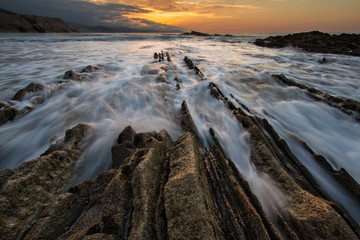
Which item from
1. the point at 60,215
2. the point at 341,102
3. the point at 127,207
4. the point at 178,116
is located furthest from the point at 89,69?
the point at 341,102

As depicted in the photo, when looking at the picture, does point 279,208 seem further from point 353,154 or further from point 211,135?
point 353,154

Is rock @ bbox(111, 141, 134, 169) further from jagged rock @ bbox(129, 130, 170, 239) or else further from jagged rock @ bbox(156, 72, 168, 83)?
jagged rock @ bbox(156, 72, 168, 83)

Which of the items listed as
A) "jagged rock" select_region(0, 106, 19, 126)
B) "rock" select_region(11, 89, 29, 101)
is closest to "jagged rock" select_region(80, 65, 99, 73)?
"rock" select_region(11, 89, 29, 101)

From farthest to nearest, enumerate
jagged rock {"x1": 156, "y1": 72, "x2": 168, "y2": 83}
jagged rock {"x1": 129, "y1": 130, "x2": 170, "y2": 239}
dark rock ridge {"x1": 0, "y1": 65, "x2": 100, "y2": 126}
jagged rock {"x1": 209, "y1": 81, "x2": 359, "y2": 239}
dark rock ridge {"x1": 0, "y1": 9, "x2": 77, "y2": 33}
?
1. dark rock ridge {"x1": 0, "y1": 9, "x2": 77, "y2": 33}
2. jagged rock {"x1": 156, "y1": 72, "x2": 168, "y2": 83}
3. dark rock ridge {"x1": 0, "y1": 65, "x2": 100, "y2": 126}
4. jagged rock {"x1": 209, "y1": 81, "x2": 359, "y2": 239}
5. jagged rock {"x1": 129, "y1": 130, "x2": 170, "y2": 239}

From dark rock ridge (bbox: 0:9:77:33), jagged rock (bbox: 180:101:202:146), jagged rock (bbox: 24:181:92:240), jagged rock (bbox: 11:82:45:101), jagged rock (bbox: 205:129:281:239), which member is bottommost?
jagged rock (bbox: 24:181:92:240)

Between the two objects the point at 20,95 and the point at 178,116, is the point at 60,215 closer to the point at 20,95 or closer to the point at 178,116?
the point at 178,116

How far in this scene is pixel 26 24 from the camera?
61312 mm

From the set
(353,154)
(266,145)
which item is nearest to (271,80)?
(353,154)

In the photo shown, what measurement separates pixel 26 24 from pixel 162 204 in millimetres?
94024

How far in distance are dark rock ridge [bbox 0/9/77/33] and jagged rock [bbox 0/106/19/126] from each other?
80981 mm

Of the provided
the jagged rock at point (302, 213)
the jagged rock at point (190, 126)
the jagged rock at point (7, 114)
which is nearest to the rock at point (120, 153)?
the jagged rock at point (190, 126)

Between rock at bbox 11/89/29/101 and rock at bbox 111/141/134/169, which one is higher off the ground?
rock at bbox 11/89/29/101

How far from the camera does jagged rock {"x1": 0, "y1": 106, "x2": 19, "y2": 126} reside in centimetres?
413

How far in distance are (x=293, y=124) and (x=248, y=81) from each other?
4.16 m
